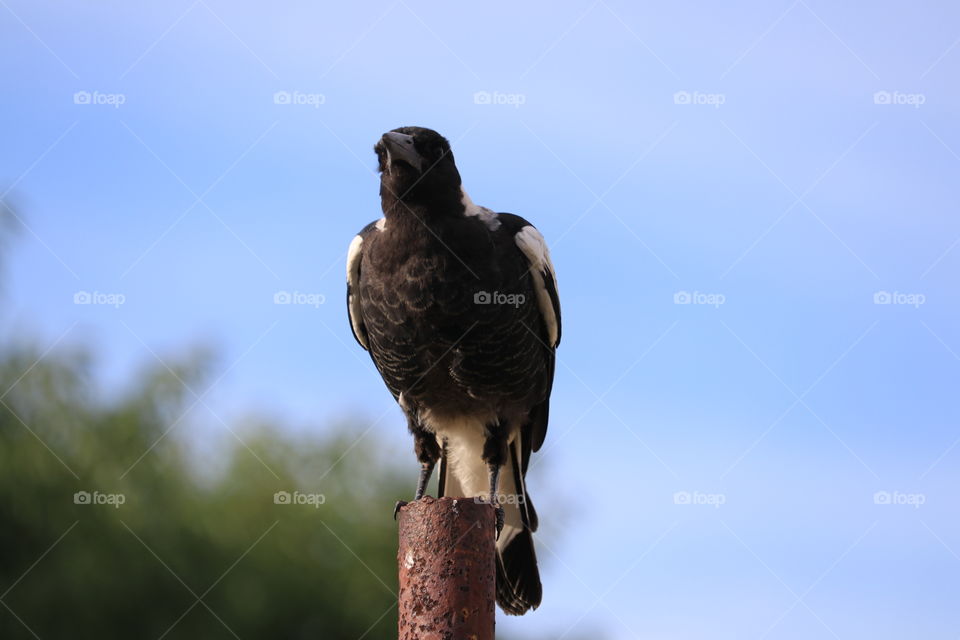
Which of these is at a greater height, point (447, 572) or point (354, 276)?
point (354, 276)

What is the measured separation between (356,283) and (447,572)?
191 centimetres

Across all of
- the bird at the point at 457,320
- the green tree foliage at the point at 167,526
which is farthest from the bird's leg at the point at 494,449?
the green tree foliage at the point at 167,526

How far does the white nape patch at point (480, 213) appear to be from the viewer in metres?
4.30

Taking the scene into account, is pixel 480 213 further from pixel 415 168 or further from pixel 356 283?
pixel 356 283

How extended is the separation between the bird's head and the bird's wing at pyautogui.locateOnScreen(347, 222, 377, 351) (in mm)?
238

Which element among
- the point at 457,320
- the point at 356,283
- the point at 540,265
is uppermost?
the point at 540,265

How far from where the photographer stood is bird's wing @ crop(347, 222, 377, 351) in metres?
4.48

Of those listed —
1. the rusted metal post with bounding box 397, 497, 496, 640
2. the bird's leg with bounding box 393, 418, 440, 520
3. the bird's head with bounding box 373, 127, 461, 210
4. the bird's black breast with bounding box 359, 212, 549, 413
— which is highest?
the bird's head with bounding box 373, 127, 461, 210

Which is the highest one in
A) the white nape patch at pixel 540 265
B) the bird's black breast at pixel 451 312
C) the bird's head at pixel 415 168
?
the bird's head at pixel 415 168

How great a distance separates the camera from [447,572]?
2883mm

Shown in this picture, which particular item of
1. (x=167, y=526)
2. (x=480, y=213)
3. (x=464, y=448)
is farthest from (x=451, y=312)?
(x=167, y=526)

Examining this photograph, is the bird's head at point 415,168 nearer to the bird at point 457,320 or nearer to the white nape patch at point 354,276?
the bird at point 457,320

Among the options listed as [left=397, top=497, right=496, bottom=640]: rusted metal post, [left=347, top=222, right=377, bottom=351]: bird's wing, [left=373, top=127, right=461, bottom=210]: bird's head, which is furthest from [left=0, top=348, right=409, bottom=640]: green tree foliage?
[left=397, top=497, right=496, bottom=640]: rusted metal post

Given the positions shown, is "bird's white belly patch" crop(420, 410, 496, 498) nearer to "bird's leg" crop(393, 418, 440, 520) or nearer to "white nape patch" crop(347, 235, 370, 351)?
"bird's leg" crop(393, 418, 440, 520)
